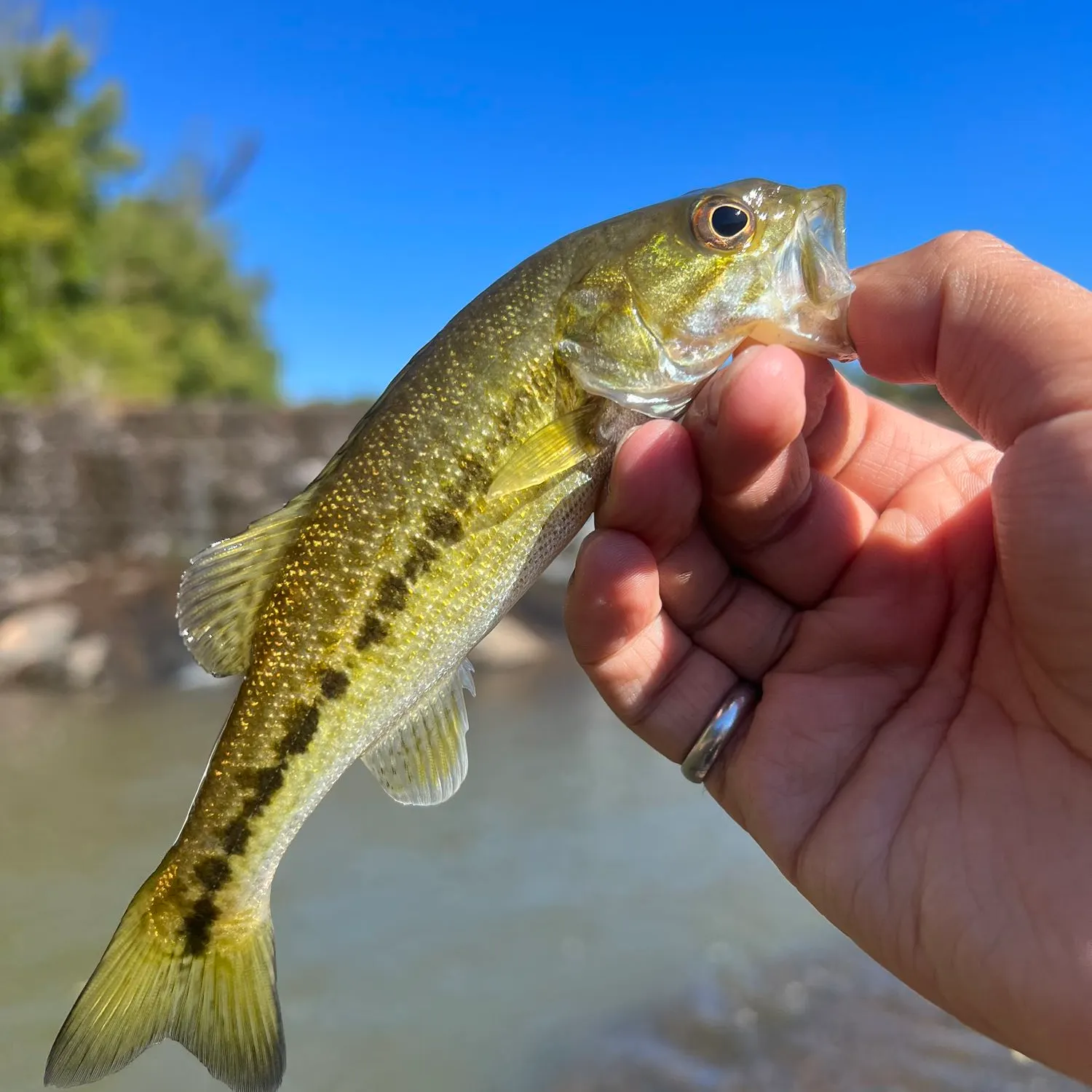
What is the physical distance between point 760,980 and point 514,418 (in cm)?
378

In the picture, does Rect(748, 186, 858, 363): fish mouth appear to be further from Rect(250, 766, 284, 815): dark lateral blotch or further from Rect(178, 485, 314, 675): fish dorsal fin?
Rect(250, 766, 284, 815): dark lateral blotch

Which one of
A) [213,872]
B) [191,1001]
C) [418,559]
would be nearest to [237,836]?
[213,872]

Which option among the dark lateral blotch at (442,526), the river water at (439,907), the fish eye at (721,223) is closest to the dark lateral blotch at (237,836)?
the dark lateral blotch at (442,526)

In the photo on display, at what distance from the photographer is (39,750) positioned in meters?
8.01

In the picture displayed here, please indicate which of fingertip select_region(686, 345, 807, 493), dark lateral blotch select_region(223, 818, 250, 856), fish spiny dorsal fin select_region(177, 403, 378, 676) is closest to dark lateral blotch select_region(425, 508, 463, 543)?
fish spiny dorsal fin select_region(177, 403, 378, 676)

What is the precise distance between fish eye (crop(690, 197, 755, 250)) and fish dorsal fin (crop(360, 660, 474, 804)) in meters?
1.42

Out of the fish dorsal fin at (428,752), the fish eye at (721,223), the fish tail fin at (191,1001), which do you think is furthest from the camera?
the fish dorsal fin at (428,752)

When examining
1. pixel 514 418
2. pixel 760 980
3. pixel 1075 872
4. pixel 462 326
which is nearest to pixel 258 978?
pixel 514 418

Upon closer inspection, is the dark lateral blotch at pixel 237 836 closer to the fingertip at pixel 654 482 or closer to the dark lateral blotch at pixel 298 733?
the dark lateral blotch at pixel 298 733

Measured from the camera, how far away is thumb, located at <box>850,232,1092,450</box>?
2.02 metres

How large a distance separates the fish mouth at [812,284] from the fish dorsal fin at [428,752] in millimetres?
1333

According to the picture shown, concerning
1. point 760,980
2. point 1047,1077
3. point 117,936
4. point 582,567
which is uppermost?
point 582,567

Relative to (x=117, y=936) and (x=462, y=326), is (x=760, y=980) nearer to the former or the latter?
(x=117, y=936)

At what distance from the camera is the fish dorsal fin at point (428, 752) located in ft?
8.23
